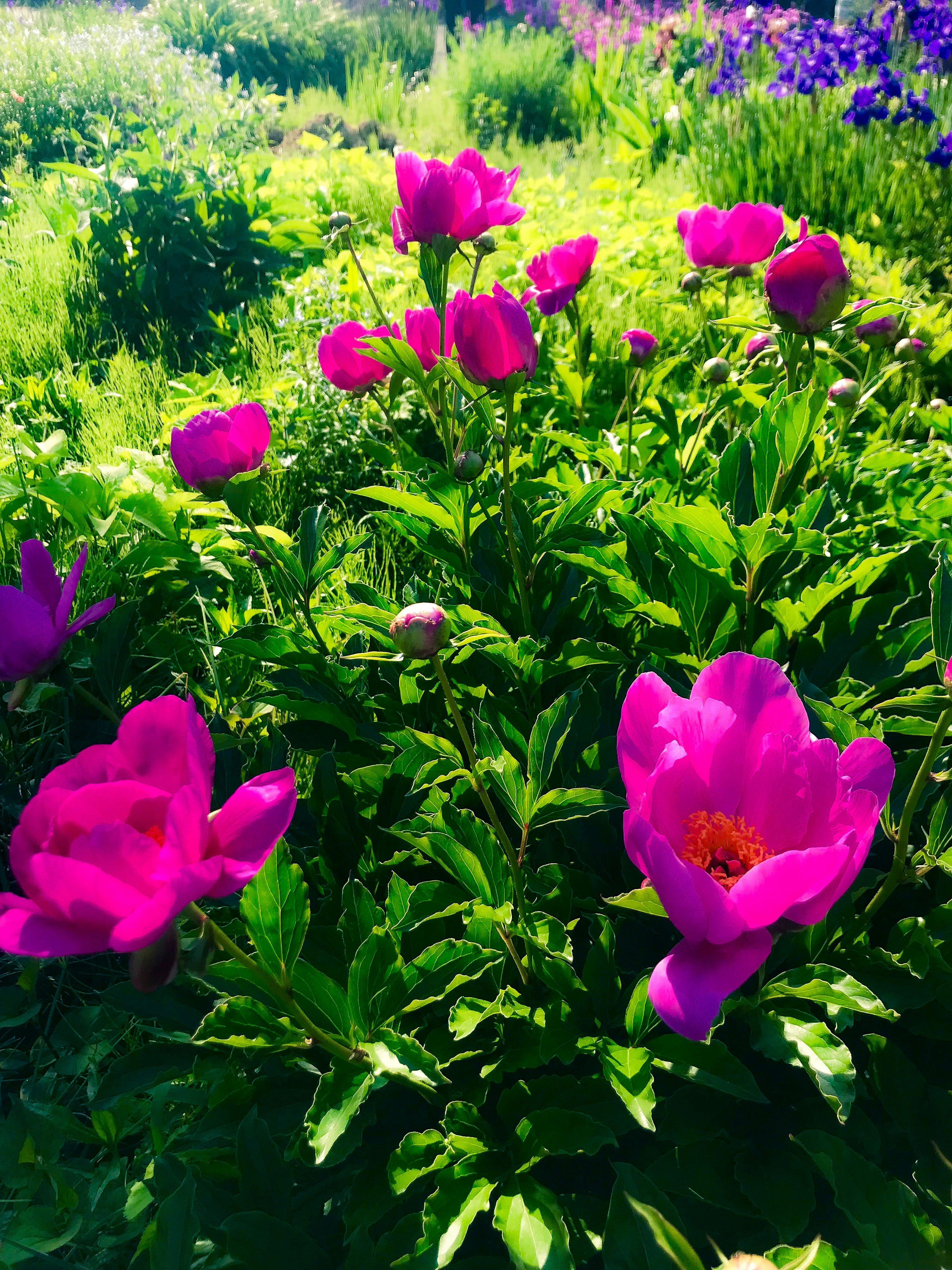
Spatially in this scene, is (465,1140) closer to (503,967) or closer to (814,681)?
(503,967)

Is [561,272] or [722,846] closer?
[722,846]

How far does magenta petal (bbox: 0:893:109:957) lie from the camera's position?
56 centimetres

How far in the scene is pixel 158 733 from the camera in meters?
0.66

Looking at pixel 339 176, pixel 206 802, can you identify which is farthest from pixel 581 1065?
pixel 339 176

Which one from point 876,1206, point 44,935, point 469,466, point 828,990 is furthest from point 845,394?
point 44,935

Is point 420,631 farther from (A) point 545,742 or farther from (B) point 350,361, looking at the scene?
(B) point 350,361

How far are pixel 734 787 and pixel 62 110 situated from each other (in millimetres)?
6665

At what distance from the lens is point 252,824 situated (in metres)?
0.63

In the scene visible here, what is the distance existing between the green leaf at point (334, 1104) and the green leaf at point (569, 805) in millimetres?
267

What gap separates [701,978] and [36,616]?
705 mm

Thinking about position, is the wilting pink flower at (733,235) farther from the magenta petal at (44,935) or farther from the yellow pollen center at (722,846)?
the magenta petal at (44,935)

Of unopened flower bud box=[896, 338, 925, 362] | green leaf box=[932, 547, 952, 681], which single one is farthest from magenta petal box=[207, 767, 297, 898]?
unopened flower bud box=[896, 338, 925, 362]

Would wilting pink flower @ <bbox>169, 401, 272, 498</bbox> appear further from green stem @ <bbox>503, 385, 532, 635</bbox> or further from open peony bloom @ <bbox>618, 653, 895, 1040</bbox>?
open peony bloom @ <bbox>618, 653, 895, 1040</bbox>

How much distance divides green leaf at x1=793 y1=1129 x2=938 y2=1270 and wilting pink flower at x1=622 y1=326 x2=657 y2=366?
4.07 feet
